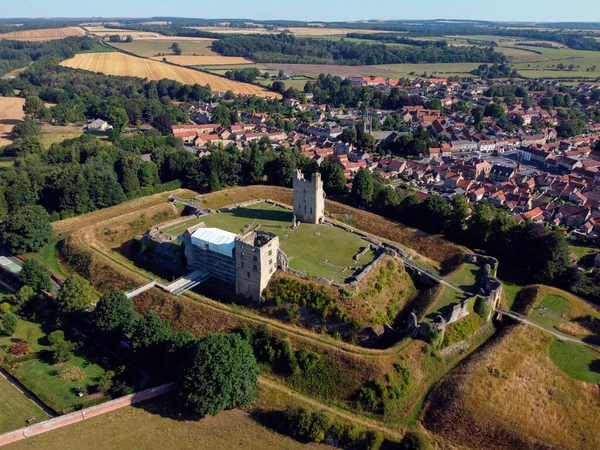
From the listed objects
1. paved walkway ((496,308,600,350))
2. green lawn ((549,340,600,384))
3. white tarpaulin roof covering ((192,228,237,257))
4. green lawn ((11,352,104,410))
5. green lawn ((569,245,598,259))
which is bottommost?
green lawn ((11,352,104,410))

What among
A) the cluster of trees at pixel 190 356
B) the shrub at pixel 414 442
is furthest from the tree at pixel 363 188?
the shrub at pixel 414 442

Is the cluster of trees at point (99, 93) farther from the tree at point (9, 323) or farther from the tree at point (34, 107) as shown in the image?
the tree at point (9, 323)

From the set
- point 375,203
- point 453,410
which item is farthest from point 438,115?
point 453,410

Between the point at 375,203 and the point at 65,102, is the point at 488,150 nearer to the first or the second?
the point at 375,203

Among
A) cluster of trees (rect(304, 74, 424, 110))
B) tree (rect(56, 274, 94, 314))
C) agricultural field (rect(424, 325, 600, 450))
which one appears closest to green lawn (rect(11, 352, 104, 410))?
tree (rect(56, 274, 94, 314))

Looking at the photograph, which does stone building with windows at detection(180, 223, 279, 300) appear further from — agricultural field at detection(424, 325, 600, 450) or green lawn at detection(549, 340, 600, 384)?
green lawn at detection(549, 340, 600, 384)

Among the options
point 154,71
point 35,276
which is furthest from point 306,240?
point 154,71
